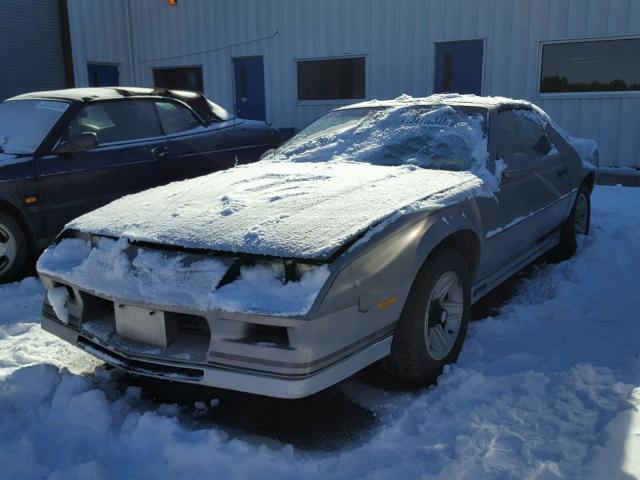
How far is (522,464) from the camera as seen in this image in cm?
238

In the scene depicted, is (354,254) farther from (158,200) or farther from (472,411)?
(158,200)

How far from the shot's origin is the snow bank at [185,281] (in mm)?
2387

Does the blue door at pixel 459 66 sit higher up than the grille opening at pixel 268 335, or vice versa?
the blue door at pixel 459 66

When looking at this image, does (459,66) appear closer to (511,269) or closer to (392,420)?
(511,269)

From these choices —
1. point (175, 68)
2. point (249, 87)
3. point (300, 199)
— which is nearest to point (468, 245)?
point (300, 199)

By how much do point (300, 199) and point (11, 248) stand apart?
122 inches

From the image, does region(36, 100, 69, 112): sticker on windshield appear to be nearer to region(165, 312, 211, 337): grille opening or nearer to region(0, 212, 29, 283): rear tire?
region(0, 212, 29, 283): rear tire

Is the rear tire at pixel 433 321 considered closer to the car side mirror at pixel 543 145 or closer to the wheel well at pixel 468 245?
the wheel well at pixel 468 245

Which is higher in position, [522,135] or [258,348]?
[522,135]

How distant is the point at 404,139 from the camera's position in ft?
13.3

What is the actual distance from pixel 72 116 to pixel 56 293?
2.85 metres

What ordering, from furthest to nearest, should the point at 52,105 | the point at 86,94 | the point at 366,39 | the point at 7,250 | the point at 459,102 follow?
the point at 366,39 → the point at 86,94 → the point at 52,105 → the point at 7,250 → the point at 459,102

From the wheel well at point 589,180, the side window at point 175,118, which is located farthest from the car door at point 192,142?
the wheel well at point 589,180

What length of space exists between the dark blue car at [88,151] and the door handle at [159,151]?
1 cm
